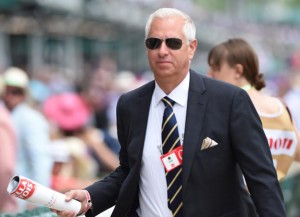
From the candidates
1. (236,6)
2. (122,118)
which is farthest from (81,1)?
(236,6)

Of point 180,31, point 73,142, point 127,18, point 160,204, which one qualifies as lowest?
point 127,18

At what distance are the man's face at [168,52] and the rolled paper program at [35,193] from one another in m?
0.73

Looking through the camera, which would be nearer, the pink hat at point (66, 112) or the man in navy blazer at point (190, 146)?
the man in navy blazer at point (190, 146)

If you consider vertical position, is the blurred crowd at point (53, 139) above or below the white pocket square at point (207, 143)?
below

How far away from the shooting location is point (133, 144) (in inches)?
166

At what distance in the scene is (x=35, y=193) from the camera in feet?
12.2

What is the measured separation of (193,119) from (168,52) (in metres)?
0.32

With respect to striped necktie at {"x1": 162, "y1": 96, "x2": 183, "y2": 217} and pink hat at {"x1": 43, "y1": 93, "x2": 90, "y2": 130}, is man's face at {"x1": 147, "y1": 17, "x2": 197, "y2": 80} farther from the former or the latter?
pink hat at {"x1": 43, "y1": 93, "x2": 90, "y2": 130}

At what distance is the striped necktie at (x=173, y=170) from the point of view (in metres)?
4.06

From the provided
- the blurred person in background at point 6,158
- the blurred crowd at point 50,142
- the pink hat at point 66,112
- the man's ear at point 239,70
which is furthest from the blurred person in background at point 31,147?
the man's ear at point 239,70

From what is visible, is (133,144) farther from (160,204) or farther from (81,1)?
(81,1)

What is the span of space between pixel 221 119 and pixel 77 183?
5.47 m

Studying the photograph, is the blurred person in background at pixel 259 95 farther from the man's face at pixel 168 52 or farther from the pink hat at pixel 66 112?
the pink hat at pixel 66 112

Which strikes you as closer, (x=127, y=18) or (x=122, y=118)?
(x=122, y=118)
